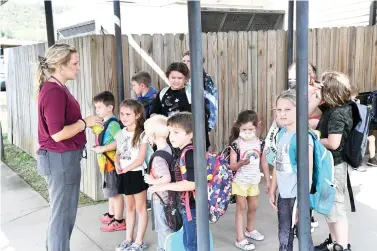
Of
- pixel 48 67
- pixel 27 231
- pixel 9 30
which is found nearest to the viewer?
pixel 48 67

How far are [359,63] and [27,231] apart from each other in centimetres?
577

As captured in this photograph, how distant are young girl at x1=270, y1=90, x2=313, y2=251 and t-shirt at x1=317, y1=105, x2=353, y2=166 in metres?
0.47

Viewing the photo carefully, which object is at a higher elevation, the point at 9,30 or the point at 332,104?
the point at 9,30

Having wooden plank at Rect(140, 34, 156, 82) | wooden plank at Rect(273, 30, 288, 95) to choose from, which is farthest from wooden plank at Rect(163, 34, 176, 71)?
wooden plank at Rect(273, 30, 288, 95)

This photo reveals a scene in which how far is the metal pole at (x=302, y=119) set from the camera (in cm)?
213

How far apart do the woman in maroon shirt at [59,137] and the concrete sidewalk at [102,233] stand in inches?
33.7

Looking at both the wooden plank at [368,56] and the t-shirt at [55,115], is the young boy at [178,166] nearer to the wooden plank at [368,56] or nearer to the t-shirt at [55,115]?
the t-shirt at [55,115]

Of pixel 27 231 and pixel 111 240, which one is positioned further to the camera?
pixel 27 231

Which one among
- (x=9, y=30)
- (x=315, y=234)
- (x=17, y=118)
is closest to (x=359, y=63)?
(x=315, y=234)

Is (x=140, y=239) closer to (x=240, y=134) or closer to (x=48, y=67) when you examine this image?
(x=240, y=134)

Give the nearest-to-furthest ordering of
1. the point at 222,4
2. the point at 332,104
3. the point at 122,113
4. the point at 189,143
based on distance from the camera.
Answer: the point at 189,143 → the point at 332,104 → the point at 122,113 → the point at 222,4

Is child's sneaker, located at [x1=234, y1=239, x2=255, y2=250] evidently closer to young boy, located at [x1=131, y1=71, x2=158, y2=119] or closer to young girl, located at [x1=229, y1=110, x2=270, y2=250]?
young girl, located at [x1=229, y1=110, x2=270, y2=250]

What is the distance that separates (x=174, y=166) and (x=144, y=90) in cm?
188

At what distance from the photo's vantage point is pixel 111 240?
394 centimetres
